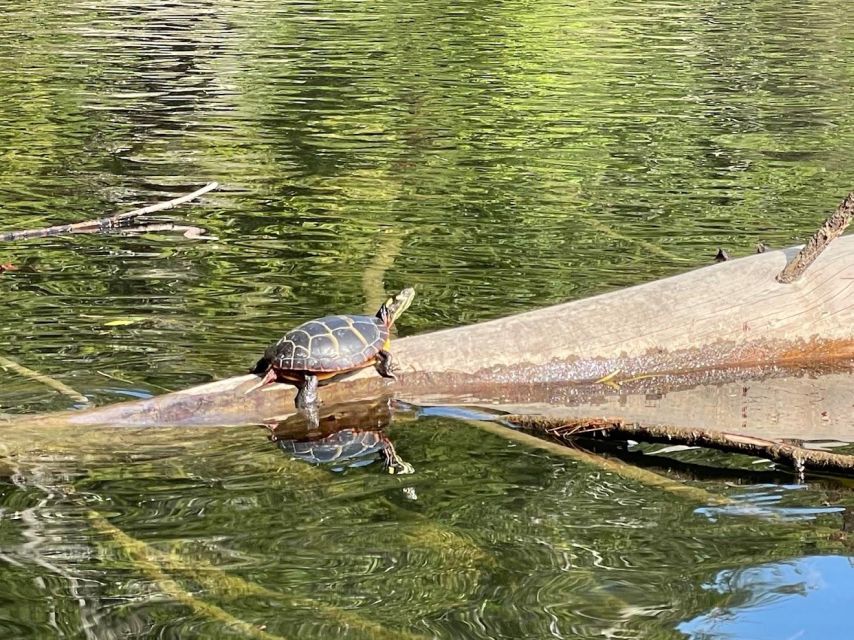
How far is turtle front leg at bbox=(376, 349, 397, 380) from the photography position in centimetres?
602

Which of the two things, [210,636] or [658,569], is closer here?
[210,636]

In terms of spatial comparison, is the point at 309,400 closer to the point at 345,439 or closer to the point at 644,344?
→ the point at 345,439

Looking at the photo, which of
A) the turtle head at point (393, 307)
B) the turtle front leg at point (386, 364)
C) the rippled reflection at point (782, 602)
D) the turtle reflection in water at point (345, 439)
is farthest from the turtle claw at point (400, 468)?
the rippled reflection at point (782, 602)

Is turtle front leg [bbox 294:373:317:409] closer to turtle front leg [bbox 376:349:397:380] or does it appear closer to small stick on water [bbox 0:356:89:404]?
turtle front leg [bbox 376:349:397:380]

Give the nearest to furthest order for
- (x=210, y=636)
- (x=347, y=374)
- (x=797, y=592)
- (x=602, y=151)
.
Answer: (x=210, y=636) → (x=797, y=592) → (x=347, y=374) → (x=602, y=151)

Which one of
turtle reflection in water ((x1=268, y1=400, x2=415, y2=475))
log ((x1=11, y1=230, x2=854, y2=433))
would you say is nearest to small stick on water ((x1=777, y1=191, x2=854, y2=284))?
log ((x1=11, y1=230, x2=854, y2=433))

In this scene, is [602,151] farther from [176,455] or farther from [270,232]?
[176,455]

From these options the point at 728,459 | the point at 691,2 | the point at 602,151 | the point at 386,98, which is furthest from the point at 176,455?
the point at 691,2

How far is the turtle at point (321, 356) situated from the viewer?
5.91 meters

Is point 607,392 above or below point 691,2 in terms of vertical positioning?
below

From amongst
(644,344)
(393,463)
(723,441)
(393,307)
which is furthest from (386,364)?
(723,441)

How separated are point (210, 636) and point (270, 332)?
11.3ft

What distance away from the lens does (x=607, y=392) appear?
6.43 m

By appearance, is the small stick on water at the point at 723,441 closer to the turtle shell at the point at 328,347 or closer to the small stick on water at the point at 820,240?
the turtle shell at the point at 328,347
